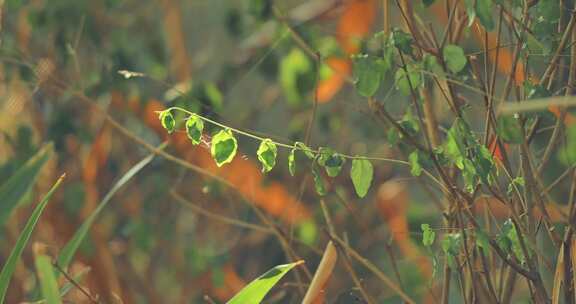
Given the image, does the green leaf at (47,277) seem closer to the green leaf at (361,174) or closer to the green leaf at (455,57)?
the green leaf at (361,174)

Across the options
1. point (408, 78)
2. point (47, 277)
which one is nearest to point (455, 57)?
point (408, 78)

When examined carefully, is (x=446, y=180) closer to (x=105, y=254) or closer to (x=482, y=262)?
(x=482, y=262)

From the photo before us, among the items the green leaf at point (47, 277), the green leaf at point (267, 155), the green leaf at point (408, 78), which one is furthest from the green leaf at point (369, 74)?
the green leaf at point (47, 277)

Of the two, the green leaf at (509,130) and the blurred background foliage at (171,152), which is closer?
the green leaf at (509,130)

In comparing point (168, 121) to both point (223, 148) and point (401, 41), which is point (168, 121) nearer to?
point (223, 148)

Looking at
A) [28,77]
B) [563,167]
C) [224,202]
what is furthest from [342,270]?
[28,77]

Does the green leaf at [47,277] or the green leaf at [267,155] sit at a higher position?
the green leaf at [267,155]
